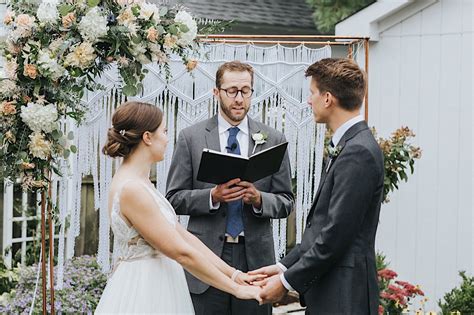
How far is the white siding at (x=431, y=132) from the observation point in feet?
22.6

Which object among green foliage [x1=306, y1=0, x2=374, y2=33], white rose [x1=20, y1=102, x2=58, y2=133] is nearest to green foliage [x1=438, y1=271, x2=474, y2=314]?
white rose [x1=20, y1=102, x2=58, y2=133]

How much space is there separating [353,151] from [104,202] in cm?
304

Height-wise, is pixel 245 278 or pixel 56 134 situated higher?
pixel 56 134

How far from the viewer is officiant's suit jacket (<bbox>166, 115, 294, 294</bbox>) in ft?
15.6

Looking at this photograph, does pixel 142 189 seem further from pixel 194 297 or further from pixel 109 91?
pixel 109 91

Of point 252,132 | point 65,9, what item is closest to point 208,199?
point 252,132

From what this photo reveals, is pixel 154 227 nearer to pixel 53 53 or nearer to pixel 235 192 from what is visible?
pixel 235 192

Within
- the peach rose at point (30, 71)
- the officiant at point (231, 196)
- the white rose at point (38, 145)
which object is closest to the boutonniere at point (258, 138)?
the officiant at point (231, 196)

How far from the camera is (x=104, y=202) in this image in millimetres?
6527

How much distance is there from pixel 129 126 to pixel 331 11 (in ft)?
27.6

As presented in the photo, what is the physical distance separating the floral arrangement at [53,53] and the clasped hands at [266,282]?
117cm

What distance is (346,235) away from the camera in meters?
3.88

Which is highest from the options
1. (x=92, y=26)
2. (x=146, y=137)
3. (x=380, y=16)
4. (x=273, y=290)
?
Result: (x=380, y=16)

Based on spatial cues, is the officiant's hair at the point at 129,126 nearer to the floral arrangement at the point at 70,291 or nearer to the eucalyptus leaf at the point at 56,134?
the eucalyptus leaf at the point at 56,134
